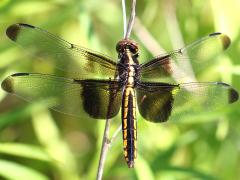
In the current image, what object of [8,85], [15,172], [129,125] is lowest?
[15,172]

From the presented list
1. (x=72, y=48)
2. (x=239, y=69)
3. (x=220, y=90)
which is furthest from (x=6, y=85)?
(x=239, y=69)

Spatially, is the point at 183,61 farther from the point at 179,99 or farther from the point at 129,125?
the point at 129,125

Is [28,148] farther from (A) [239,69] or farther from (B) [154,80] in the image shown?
(A) [239,69]

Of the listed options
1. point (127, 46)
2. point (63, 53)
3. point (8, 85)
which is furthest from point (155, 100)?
point (8, 85)

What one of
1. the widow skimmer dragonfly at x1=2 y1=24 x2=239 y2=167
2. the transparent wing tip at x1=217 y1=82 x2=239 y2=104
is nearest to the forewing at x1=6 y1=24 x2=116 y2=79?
the widow skimmer dragonfly at x1=2 y1=24 x2=239 y2=167

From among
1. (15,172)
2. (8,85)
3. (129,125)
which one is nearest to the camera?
(8,85)

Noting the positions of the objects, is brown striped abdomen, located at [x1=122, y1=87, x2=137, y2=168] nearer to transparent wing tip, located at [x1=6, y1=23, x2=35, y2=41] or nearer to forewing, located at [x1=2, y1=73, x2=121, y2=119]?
forewing, located at [x1=2, y1=73, x2=121, y2=119]
